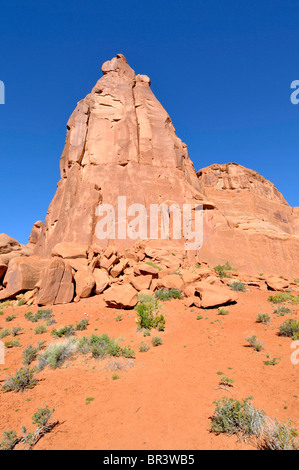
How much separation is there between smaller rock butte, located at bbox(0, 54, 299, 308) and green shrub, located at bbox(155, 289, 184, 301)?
0.66m

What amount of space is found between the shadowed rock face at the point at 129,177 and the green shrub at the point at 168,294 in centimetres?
843

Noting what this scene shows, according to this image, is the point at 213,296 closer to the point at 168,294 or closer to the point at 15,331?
the point at 168,294

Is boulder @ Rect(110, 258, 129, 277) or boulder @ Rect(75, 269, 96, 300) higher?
boulder @ Rect(110, 258, 129, 277)

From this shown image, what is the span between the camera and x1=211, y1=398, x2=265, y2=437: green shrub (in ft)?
13.7

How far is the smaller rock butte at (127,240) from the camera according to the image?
58.1ft

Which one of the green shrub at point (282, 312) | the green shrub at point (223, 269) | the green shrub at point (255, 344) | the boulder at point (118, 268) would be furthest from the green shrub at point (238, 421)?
the green shrub at point (223, 269)

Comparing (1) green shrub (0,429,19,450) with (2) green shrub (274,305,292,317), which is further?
(2) green shrub (274,305,292,317)

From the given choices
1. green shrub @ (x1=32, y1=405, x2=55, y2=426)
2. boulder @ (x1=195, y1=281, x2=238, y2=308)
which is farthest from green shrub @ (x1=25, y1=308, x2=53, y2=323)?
boulder @ (x1=195, y1=281, x2=238, y2=308)

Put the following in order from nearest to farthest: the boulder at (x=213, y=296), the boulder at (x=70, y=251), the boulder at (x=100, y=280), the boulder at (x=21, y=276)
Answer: the boulder at (x=213, y=296), the boulder at (x=100, y=280), the boulder at (x=21, y=276), the boulder at (x=70, y=251)

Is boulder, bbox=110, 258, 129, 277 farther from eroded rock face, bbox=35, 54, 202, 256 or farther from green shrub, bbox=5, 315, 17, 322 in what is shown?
green shrub, bbox=5, 315, 17, 322

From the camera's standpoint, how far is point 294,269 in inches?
1315

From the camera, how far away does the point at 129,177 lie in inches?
1156

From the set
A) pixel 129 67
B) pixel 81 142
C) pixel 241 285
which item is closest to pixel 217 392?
pixel 241 285

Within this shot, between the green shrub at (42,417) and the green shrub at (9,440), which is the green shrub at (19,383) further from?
the green shrub at (9,440)
